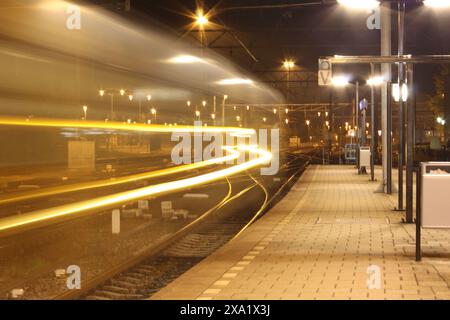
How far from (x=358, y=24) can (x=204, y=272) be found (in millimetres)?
18900

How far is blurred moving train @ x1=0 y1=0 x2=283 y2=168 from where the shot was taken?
957cm

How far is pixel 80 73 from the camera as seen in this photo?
1098cm

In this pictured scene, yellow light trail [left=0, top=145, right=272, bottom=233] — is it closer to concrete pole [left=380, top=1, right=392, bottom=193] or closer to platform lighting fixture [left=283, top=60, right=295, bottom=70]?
concrete pole [left=380, top=1, right=392, bottom=193]

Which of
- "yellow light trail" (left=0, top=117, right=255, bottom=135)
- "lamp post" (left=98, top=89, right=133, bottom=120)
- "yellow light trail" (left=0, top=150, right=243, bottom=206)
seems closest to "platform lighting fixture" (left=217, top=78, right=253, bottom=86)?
"yellow light trail" (left=0, top=117, right=255, bottom=135)

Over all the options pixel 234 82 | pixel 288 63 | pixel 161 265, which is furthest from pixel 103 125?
pixel 288 63

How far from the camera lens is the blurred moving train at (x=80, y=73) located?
31.4 feet

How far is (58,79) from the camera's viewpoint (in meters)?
10.4

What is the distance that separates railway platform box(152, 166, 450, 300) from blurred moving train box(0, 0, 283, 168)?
9.61 ft

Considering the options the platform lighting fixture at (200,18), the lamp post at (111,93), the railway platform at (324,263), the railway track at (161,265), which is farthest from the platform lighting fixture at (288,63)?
the lamp post at (111,93)

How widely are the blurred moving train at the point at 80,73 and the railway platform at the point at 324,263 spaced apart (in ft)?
9.61

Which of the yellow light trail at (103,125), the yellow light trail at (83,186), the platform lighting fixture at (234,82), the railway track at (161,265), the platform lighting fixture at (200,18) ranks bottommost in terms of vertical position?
the railway track at (161,265)

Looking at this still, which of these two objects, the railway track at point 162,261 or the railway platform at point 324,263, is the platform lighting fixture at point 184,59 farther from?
the railway platform at point 324,263

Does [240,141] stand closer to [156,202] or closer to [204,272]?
[156,202]
